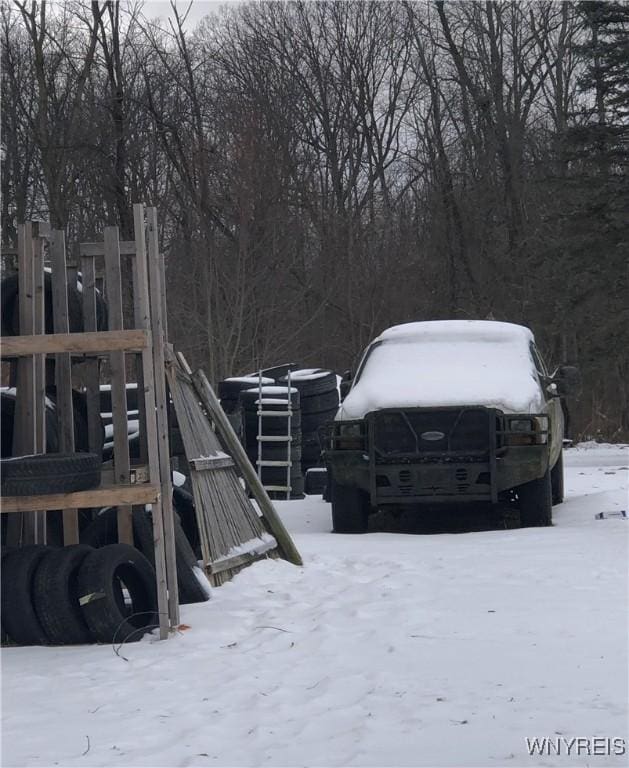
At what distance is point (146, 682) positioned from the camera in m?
4.82

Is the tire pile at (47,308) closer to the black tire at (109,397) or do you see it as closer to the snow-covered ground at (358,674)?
the snow-covered ground at (358,674)

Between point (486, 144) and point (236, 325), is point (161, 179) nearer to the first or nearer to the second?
point (236, 325)

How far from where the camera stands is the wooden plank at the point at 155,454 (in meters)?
5.66

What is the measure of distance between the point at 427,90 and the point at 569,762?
32.7 m

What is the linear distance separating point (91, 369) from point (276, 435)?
7.27 metres

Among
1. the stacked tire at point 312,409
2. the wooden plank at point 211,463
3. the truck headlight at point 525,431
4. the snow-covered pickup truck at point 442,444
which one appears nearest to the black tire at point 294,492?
the stacked tire at point 312,409

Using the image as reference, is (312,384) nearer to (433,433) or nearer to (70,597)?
(433,433)

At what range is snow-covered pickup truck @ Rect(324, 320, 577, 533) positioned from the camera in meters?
8.90

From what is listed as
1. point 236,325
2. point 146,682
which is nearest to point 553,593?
point 146,682

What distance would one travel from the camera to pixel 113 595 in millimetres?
5668

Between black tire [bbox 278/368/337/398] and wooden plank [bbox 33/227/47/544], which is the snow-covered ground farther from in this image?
black tire [bbox 278/368/337/398]

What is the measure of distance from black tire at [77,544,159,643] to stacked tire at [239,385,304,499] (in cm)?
798

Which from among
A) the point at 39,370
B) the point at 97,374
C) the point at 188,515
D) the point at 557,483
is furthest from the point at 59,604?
the point at 557,483

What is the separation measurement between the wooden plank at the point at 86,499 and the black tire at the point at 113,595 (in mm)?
313
